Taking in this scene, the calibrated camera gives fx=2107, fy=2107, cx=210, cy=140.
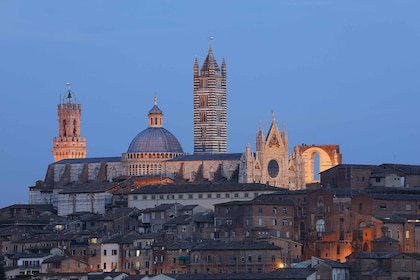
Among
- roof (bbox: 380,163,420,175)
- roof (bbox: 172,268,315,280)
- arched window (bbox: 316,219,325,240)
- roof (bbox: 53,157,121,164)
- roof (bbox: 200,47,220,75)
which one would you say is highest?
roof (bbox: 200,47,220,75)

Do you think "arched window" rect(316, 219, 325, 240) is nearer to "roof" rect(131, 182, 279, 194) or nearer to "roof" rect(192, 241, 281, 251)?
"roof" rect(192, 241, 281, 251)

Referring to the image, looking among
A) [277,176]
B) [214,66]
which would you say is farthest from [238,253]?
[214,66]

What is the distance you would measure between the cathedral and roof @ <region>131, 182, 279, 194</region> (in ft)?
19.8

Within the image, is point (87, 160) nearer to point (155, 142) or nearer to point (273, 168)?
point (155, 142)

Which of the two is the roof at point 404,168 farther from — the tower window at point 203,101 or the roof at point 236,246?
the tower window at point 203,101

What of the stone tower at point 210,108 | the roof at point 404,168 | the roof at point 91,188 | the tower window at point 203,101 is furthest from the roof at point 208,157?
the roof at point 404,168

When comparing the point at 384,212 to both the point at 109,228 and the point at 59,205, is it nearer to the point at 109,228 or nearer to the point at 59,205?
the point at 109,228

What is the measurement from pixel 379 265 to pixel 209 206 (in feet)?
77.5

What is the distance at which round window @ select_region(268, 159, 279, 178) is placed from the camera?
141175 mm

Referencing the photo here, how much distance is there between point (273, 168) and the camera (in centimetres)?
14150

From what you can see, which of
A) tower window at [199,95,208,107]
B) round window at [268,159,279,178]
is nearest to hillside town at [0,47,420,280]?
round window at [268,159,279,178]

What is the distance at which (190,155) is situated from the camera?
14650 cm

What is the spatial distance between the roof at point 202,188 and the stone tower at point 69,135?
28.9 meters

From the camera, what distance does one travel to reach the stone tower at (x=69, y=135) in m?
162
